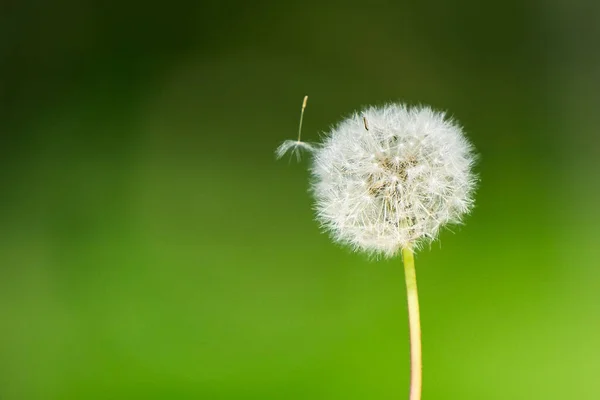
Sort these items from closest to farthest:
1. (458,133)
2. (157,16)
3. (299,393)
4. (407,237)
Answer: (407,237) < (458,133) < (299,393) < (157,16)

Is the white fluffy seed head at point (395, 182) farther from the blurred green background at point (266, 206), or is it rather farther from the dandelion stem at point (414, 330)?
the blurred green background at point (266, 206)

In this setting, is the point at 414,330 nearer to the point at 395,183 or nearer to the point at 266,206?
the point at 395,183

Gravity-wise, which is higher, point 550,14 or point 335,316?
point 550,14

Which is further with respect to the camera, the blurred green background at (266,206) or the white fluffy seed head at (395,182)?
the blurred green background at (266,206)

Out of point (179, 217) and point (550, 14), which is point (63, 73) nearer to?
point (179, 217)

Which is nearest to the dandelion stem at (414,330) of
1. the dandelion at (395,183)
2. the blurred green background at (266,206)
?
the dandelion at (395,183)

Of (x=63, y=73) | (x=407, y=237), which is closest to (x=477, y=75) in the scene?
(x=407, y=237)

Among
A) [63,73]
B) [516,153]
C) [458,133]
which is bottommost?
[458,133]
